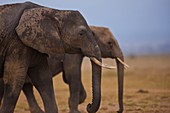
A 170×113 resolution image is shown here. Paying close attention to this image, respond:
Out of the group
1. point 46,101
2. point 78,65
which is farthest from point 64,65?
point 46,101

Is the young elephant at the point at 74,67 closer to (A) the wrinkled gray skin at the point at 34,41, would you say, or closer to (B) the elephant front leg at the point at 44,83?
(B) the elephant front leg at the point at 44,83

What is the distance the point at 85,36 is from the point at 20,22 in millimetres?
1173

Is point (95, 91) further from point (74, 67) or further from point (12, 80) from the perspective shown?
point (74, 67)

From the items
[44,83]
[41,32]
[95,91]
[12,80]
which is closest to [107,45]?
[44,83]

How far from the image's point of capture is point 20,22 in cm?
852

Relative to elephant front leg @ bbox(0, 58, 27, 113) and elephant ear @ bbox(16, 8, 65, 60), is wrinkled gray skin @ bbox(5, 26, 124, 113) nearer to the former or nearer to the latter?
elephant front leg @ bbox(0, 58, 27, 113)

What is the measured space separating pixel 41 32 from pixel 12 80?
3.24ft

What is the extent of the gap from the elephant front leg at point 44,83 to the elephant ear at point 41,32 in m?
0.61

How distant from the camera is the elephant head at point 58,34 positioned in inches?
332

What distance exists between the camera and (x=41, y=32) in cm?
847

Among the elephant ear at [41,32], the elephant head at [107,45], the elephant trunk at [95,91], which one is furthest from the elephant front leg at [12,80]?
the elephant head at [107,45]

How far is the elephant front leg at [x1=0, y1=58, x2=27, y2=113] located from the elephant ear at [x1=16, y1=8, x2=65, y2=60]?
1.41ft

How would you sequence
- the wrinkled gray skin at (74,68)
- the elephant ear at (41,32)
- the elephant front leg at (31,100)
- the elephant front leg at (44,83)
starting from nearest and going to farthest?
the elephant ear at (41,32)
the elephant front leg at (44,83)
the elephant front leg at (31,100)
the wrinkled gray skin at (74,68)

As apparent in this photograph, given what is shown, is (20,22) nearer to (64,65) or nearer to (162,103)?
(64,65)
